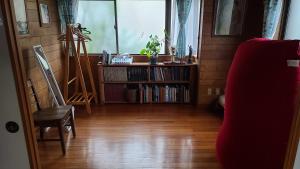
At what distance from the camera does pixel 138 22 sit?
392cm

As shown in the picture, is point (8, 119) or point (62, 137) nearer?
point (8, 119)

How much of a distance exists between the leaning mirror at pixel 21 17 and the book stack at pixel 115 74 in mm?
1415

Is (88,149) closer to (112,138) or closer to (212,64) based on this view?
(112,138)

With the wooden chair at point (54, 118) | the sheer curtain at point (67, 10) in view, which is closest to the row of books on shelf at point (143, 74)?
the sheer curtain at point (67, 10)

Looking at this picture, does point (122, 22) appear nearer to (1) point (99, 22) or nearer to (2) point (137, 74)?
(1) point (99, 22)

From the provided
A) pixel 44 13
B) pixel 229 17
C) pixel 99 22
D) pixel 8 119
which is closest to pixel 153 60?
pixel 99 22

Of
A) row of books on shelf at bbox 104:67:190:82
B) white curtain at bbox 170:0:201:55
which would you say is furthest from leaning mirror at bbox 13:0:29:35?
white curtain at bbox 170:0:201:55

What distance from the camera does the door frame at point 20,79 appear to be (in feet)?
2.96

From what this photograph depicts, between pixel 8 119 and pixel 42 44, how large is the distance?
2375 millimetres

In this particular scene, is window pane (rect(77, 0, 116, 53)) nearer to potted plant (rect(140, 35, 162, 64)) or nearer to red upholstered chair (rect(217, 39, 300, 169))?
potted plant (rect(140, 35, 162, 64))

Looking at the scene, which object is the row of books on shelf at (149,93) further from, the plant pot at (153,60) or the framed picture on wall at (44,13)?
the framed picture on wall at (44,13)

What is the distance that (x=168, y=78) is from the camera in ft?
12.8

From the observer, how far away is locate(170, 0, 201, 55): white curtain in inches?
148

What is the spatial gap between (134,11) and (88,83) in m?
1.53
